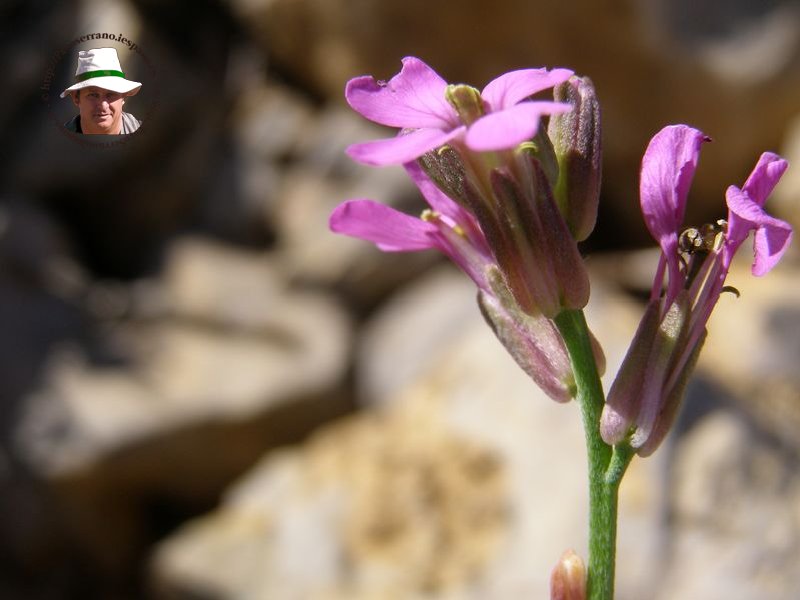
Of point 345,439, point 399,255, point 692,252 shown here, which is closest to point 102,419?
point 345,439

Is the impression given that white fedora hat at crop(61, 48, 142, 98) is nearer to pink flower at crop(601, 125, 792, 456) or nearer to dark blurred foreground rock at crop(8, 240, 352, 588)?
pink flower at crop(601, 125, 792, 456)

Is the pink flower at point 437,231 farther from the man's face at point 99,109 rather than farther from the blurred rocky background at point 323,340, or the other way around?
the blurred rocky background at point 323,340

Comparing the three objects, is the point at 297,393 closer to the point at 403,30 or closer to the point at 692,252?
the point at 403,30

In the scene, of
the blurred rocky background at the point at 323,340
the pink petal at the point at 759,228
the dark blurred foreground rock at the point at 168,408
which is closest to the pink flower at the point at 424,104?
the pink petal at the point at 759,228

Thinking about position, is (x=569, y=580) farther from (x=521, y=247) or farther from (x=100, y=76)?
(x=100, y=76)

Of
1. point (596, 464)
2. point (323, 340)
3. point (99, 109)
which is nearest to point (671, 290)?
point (596, 464)

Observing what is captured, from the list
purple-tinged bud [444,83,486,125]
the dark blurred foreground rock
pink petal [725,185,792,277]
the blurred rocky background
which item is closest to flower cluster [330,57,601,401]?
purple-tinged bud [444,83,486,125]
